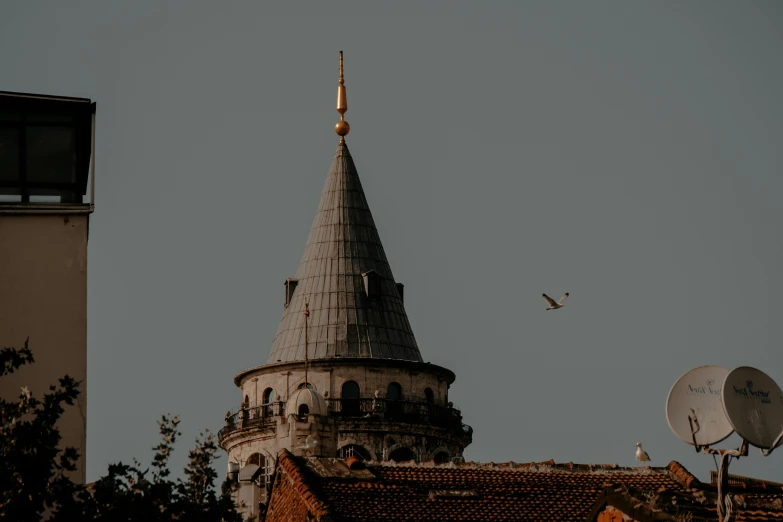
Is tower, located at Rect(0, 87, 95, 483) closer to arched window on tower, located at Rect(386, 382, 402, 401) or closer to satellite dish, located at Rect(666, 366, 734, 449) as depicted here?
satellite dish, located at Rect(666, 366, 734, 449)

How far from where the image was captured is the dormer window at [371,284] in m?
87.4

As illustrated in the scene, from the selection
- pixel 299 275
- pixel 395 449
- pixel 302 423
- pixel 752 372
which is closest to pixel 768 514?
pixel 752 372

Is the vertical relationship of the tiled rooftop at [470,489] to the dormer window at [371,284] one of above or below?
below

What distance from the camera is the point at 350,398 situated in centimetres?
8312

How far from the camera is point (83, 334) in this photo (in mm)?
40000

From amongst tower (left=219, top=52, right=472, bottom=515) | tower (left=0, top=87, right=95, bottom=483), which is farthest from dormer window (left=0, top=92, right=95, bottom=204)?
tower (left=219, top=52, right=472, bottom=515)

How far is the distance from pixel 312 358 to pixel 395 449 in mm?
5170

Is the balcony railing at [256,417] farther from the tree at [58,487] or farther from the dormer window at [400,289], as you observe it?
the tree at [58,487]

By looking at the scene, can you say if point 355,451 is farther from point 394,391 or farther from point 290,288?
point 290,288

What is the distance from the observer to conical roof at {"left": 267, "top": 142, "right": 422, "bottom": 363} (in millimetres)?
85062

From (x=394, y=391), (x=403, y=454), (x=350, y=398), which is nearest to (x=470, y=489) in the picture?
(x=403, y=454)

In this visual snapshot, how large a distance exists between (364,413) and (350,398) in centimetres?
85

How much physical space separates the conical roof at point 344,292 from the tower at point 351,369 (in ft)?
0.14

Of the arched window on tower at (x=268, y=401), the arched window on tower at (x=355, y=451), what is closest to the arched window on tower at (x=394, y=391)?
the arched window on tower at (x=355, y=451)
